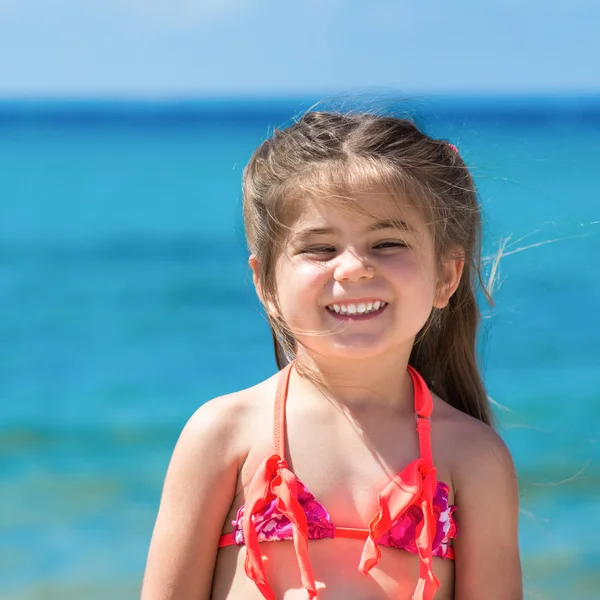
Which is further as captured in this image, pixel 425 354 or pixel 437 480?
pixel 425 354

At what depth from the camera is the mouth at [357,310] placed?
6.55 ft

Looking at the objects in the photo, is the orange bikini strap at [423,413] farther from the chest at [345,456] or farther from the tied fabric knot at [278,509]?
the tied fabric knot at [278,509]

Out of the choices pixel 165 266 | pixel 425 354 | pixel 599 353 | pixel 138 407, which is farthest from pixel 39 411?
pixel 165 266

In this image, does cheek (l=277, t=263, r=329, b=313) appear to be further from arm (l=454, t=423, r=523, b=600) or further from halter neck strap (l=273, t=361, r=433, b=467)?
arm (l=454, t=423, r=523, b=600)

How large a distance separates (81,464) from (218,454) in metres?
3.08

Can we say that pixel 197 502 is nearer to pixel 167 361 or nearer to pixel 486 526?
pixel 486 526

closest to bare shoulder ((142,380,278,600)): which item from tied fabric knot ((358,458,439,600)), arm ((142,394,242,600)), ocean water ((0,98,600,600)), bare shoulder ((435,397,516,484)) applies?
arm ((142,394,242,600))

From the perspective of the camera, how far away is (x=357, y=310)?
200 cm

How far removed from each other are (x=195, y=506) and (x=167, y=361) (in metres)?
4.67

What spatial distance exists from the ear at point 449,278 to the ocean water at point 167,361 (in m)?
0.24

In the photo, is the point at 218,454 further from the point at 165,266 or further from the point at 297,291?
the point at 165,266

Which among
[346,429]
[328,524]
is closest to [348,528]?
[328,524]

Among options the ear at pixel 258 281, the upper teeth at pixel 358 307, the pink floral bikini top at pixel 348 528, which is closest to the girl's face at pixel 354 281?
the upper teeth at pixel 358 307

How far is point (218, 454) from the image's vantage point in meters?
2.06
